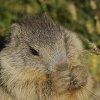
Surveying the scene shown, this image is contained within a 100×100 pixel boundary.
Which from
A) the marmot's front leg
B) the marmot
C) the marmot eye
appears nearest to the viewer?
the marmot's front leg

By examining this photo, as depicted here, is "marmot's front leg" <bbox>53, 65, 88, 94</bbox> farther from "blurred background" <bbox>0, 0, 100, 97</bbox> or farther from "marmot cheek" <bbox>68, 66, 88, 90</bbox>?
"blurred background" <bbox>0, 0, 100, 97</bbox>

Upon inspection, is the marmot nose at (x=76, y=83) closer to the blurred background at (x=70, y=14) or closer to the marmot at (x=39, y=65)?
the marmot at (x=39, y=65)

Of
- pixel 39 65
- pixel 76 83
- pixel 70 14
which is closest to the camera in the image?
pixel 39 65

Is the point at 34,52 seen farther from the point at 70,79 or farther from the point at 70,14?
the point at 70,14

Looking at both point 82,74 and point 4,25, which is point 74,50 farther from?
point 4,25

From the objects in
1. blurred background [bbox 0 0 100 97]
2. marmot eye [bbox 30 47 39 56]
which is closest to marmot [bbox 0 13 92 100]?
marmot eye [bbox 30 47 39 56]

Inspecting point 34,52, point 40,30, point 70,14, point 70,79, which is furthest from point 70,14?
point 70,79

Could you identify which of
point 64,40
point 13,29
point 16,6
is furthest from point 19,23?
point 16,6
